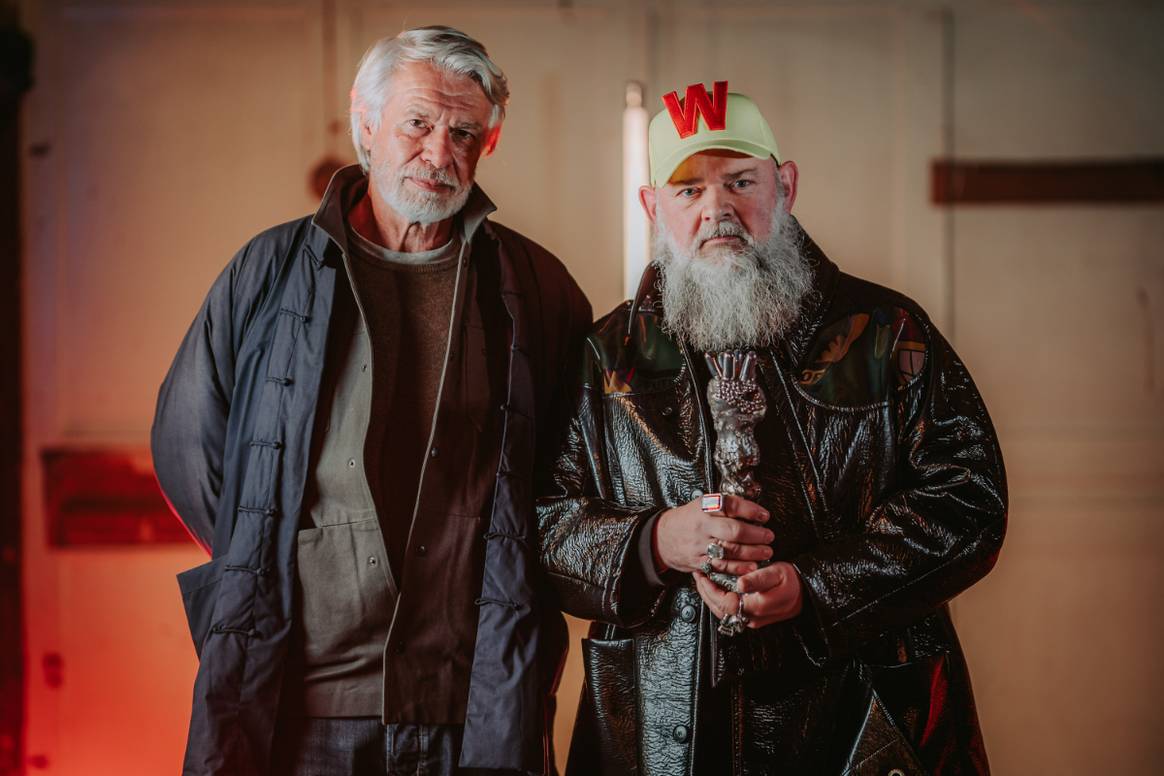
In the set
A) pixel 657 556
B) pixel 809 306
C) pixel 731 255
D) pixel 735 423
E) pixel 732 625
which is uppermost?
pixel 731 255

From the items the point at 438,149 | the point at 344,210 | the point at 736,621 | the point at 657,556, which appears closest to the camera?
the point at 736,621

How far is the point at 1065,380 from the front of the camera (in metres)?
3.66

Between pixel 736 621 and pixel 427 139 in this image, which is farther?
pixel 427 139

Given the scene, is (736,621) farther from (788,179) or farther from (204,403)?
(204,403)

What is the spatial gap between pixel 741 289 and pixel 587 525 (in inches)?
22.6

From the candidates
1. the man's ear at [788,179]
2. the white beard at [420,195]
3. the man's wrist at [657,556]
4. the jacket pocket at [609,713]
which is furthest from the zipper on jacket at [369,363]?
the man's ear at [788,179]

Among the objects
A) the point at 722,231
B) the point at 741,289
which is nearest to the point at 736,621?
the point at 741,289

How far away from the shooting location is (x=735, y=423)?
183cm

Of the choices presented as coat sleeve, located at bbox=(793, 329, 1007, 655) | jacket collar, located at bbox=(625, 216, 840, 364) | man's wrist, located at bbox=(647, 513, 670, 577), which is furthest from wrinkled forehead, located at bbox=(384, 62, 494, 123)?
coat sleeve, located at bbox=(793, 329, 1007, 655)

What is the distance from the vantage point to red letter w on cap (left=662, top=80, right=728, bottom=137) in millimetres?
2049

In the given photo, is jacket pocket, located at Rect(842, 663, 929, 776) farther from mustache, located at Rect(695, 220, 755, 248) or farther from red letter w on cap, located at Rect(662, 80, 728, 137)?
red letter w on cap, located at Rect(662, 80, 728, 137)

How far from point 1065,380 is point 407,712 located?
2801 millimetres

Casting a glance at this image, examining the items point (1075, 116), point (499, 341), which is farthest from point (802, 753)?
point (1075, 116)

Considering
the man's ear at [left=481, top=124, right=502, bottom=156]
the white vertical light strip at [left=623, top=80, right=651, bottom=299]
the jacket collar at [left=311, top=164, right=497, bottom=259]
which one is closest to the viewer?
the jacket collar at [left=311, top=164, right=497, bottom=259]
